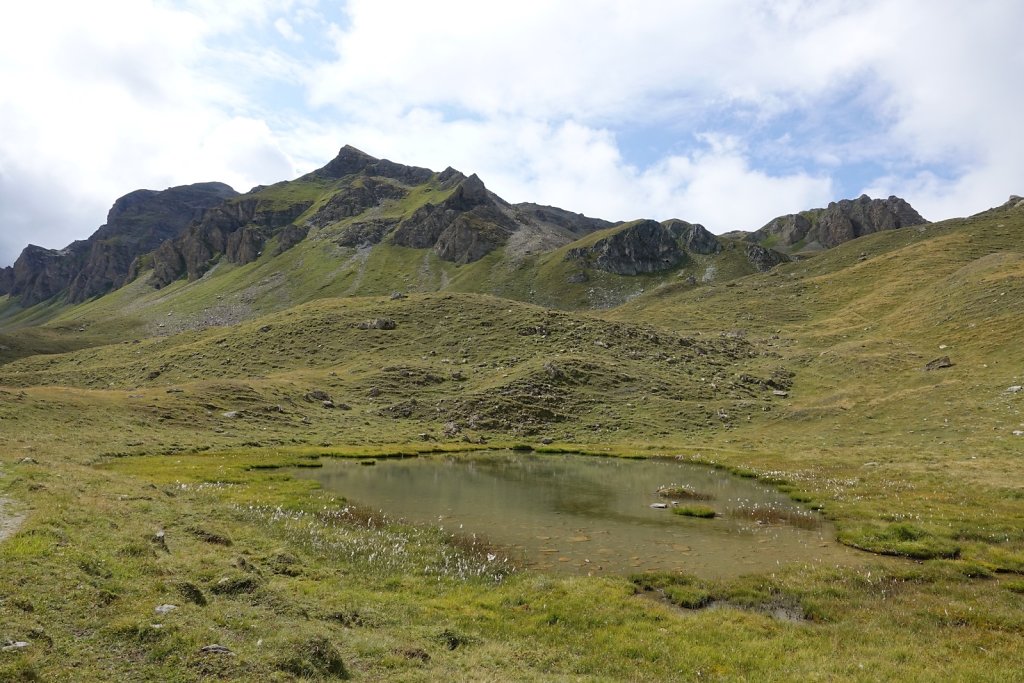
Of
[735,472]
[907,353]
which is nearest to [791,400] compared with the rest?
[907,353]

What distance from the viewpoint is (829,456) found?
2275 inches

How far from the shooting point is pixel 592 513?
112 feet

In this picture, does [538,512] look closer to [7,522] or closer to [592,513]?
[592,513]

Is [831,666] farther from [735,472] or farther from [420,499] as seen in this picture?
[735,472]

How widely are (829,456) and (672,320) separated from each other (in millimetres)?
98134

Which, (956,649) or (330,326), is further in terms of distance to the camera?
(330,326)

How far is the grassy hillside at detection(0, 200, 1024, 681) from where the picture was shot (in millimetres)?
13945

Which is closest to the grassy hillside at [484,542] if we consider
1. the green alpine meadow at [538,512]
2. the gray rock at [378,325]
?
the green alpine meadow at [538,512]

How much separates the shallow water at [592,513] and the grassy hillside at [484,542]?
213 cm

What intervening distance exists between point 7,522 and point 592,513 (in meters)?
27.7

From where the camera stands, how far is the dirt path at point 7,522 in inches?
656

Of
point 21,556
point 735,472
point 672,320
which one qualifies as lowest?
point 735,472

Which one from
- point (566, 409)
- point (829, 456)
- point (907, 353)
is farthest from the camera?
point (907, 353)

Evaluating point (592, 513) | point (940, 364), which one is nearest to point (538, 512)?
point (592, 513)
